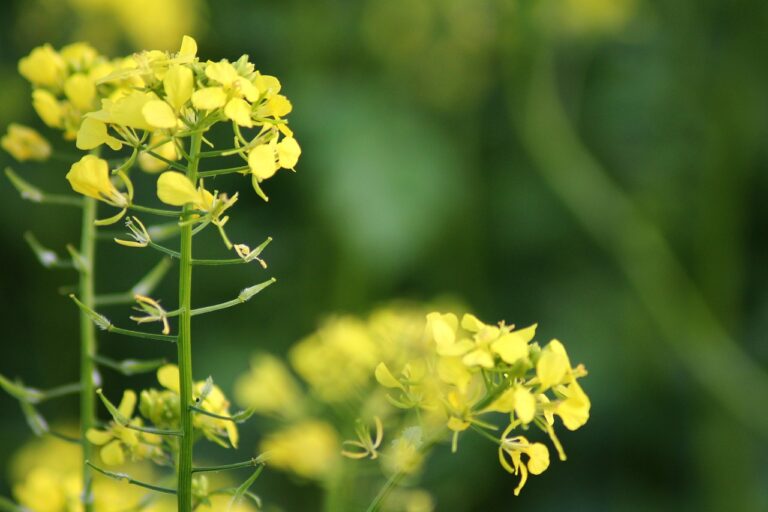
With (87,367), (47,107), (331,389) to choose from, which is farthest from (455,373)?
(331,389)

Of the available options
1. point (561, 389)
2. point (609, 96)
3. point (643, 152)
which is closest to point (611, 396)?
point (643, 152)

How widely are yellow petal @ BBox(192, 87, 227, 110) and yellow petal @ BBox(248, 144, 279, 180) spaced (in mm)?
32

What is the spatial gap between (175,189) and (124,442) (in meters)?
0.19

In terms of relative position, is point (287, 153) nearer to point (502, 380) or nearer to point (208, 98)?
point (208, 98)

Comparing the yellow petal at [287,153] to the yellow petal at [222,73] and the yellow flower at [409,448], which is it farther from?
the yellow flower at [409,448]

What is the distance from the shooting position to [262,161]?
1.81ft

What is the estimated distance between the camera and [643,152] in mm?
2445

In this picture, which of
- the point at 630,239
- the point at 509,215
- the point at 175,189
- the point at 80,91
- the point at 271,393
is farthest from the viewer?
the point at 509,215

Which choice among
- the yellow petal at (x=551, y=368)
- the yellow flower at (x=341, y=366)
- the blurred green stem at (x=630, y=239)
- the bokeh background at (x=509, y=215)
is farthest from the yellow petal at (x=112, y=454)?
the blurred green stem at (x=630, y=239)

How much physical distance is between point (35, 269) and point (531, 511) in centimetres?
116

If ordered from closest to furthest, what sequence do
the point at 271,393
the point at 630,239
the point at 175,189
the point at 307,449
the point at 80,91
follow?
the point at 175,189, the point at 80,91, the point at 307,449, the point at 271,393, the point at 630,239

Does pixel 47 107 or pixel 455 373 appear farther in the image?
pixel 47 107

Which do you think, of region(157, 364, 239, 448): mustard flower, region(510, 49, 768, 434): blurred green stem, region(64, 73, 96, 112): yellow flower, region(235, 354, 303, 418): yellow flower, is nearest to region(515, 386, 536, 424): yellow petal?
region(157, 364, 239, 448): mustard flower

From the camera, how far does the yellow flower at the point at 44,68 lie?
2.51ft
